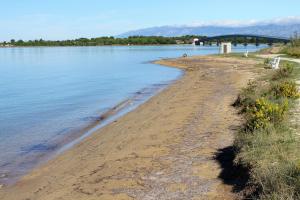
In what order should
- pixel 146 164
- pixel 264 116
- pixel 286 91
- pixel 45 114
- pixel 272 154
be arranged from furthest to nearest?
pixel 45 114 → pixel 286 91 → pixel 264 116 → pixel 146 164 → pixel 272 154

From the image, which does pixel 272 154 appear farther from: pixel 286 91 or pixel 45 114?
pixel 45 114

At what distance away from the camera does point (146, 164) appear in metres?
10.2

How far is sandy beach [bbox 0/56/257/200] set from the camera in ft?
28.0

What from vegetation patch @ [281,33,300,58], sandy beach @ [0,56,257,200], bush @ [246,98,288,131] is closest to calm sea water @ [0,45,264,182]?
sandy beach @ [0,56,257,200]

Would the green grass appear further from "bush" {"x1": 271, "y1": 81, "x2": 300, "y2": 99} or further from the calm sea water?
the calm sea water

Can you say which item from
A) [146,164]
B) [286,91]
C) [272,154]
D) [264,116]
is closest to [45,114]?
[286,91]

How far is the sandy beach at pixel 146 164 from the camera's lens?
8539 mm

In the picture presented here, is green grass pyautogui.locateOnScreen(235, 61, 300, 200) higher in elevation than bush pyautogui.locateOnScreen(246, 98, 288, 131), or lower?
lower

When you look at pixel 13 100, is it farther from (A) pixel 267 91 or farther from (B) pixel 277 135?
(B) pixel 277 135

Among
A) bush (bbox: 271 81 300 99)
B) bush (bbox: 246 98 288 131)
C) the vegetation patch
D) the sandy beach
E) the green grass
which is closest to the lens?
the green grass

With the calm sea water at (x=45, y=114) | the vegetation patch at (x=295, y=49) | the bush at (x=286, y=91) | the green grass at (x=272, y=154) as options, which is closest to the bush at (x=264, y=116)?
the green grass at (x=272, y=154)

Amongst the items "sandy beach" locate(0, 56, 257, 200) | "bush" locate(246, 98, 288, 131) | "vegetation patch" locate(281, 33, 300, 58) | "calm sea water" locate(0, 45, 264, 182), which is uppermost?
"vegetation patch" locate(281, 33, 300, 58)

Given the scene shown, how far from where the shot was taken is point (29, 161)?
13.1 m

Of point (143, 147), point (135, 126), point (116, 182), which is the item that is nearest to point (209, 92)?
point (135, 126)
